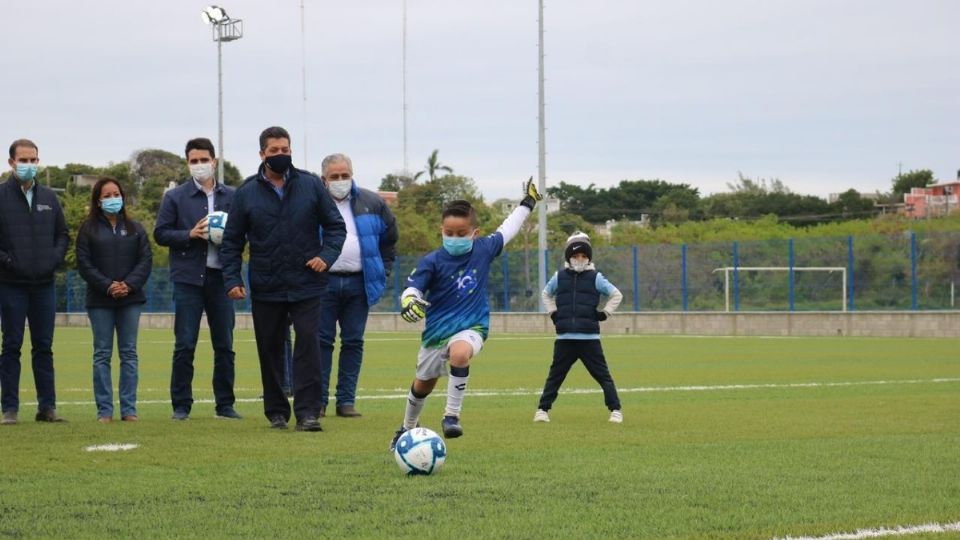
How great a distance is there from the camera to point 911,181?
127 metres

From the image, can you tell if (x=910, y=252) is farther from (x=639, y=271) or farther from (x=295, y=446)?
(x=295, y=446)

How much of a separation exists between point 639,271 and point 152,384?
2562 cm

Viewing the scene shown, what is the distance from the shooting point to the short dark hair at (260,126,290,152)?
1075cm

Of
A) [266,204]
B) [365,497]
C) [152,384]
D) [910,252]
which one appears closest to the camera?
[365,497]

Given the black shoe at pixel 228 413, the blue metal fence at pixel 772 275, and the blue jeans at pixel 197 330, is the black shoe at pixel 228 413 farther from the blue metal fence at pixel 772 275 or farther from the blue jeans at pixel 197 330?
the blue metal fence at pixel 772 275

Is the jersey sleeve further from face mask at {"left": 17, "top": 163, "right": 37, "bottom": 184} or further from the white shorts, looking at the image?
face mask at {"left": 17, "top": 163, "right": 37, "bottom": 184}

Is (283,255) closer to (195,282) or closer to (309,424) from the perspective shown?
(309,424)

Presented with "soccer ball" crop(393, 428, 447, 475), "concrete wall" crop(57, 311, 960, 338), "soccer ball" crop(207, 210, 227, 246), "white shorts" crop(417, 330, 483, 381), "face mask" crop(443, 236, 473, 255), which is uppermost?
"soccer ball" crop(207, 210, 227, 246)

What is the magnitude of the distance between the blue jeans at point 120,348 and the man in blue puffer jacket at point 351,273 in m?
1.57

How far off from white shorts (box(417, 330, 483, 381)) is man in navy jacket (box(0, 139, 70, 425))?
3879mm

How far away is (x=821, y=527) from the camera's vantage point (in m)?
6.34

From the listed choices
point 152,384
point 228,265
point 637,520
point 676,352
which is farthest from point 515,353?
point 637,520

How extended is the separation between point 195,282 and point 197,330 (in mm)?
441

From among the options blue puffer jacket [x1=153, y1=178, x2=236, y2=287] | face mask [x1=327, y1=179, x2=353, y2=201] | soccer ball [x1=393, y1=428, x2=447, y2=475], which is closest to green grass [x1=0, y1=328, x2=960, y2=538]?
soccer ball [x1=393, y1=428, x2=447, y2=475]
